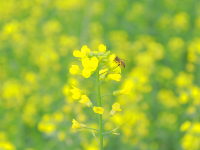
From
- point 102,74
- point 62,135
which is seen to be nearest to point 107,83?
point 62,135

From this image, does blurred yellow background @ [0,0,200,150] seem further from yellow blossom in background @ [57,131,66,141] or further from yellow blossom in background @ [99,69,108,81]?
yellow blossom in background @ [99,69,108,81]

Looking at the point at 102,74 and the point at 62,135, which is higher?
the point at 102,74

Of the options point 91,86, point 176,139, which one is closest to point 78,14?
point 91,86

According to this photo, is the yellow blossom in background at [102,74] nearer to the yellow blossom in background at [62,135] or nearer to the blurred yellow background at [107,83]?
the blurred yellow background at [107,83]

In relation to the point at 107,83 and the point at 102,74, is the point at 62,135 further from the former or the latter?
the point at 107,83

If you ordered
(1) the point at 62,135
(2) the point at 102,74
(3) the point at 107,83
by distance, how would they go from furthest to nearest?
(3) the point at 107,83 → (1) the point at 62,135 → (2) the point at 102,74

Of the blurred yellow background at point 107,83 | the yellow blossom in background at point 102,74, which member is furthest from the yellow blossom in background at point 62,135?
the yellow blossom in background at point 102,74

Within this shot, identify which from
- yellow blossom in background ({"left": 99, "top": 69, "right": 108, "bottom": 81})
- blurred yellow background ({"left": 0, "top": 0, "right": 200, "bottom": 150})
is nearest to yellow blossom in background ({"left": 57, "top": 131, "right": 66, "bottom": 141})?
blurred yellow background ({"left": 0, "top": 0, "right": 200, "bottom": 150})

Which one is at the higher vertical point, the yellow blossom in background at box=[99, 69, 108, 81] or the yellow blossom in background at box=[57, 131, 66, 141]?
the yellow blossom in background at box=[99, 69, 108, 81]

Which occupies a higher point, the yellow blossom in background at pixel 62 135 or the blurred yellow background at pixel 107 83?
the blurred yellow background at pixel 107 83
